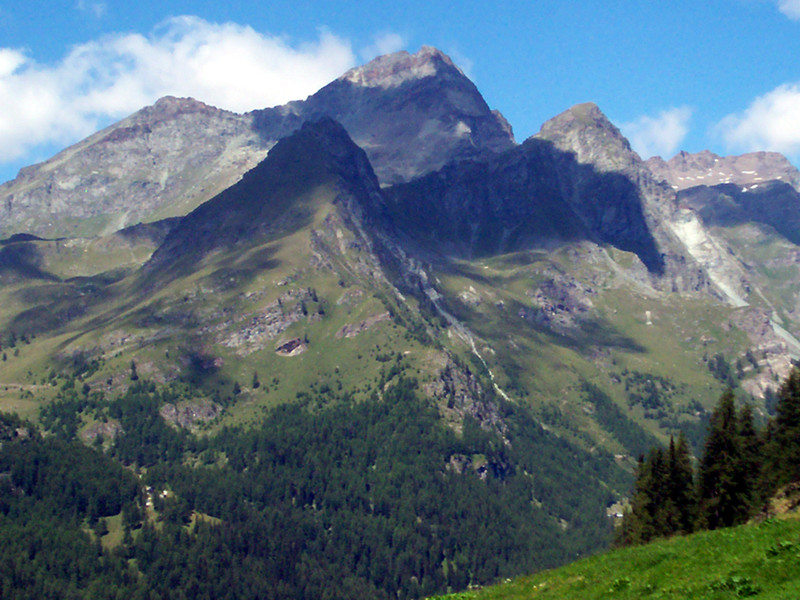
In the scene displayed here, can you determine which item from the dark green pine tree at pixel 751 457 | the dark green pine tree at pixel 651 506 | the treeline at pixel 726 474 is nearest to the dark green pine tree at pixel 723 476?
the treeline at pixel 726 474

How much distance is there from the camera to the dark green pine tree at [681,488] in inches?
3669

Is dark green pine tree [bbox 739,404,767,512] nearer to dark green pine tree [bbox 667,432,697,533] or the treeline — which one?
the treeline

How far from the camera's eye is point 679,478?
98.3 meters

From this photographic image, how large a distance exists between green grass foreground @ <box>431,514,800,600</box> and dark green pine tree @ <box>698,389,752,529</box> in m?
32.0

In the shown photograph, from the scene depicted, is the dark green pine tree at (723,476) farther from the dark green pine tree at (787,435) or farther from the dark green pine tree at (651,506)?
the dark green pine tree at (651,506)

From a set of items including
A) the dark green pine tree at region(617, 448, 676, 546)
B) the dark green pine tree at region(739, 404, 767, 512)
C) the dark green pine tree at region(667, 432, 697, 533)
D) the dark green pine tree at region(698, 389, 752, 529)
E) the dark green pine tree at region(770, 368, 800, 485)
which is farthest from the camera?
the dark green pine tree at region(617, 448, 676, 546)

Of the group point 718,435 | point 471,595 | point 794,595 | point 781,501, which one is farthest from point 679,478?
point 794,595

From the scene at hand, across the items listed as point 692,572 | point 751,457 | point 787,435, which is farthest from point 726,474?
point 692,572

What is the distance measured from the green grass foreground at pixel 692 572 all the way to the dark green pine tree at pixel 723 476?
32.0 metres

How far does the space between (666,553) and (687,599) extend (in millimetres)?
11427

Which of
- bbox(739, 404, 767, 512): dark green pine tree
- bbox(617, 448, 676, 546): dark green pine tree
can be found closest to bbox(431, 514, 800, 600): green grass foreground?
bbox(739, 404, 767, 512): dark green pine tree

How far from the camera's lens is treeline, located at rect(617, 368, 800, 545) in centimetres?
8681

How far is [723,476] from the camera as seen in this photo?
Answer: 87.4 metres

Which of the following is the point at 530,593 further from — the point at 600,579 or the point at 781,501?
the point at 781,501
